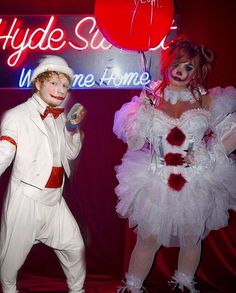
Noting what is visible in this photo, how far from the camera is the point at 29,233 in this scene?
2307mm

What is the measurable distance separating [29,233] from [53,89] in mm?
842

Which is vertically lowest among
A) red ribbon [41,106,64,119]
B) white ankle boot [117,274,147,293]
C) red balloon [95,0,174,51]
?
white ankle boot [117,274,147,293]

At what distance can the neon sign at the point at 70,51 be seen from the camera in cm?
300

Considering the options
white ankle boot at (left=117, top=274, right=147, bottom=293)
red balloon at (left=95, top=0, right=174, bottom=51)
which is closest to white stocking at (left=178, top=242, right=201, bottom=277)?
white ankle boot at (left=117, top=274, right=147, bottom=293)

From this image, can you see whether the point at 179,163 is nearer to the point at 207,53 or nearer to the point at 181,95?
the point at 181,95

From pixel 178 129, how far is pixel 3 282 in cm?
136

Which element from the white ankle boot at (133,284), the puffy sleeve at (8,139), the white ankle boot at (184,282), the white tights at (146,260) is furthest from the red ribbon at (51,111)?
the white ankle boot at (184,282)

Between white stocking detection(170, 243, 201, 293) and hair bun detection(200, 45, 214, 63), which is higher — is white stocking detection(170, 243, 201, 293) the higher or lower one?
the lower one

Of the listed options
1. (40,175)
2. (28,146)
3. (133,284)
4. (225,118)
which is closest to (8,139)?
(28,146)

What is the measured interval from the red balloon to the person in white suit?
1.22 ft

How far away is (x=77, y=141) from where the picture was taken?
250 cm

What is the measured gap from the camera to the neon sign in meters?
3.00

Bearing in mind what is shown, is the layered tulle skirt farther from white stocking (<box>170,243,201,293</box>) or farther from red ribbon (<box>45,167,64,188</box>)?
red ribbon (<box>45,167,64,188</box>)

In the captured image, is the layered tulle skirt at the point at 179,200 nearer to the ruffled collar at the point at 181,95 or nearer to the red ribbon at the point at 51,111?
the ruffled collar at the point at 181,95
